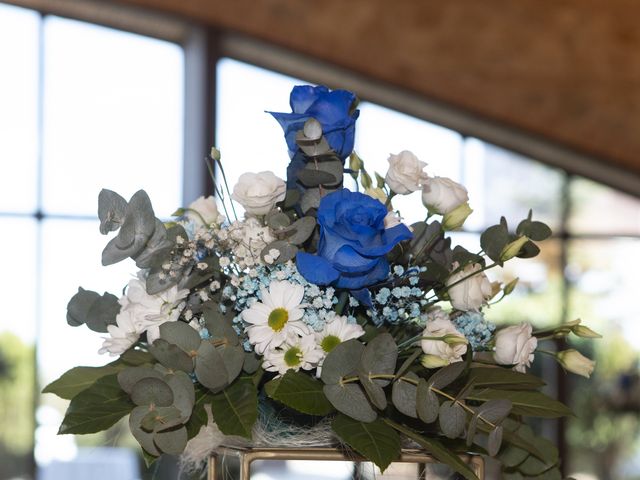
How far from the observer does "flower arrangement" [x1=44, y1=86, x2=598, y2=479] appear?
912mm

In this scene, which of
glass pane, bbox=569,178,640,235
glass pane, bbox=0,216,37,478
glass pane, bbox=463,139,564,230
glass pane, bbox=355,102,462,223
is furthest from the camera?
glass pane, bbox=569,178,640,235

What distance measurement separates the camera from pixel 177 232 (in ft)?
3.31

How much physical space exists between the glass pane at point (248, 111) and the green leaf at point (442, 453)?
13.2 feet

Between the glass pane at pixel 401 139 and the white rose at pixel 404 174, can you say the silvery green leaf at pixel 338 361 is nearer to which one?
the white rose at pixel 404 174

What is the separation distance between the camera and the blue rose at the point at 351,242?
915 millimetres

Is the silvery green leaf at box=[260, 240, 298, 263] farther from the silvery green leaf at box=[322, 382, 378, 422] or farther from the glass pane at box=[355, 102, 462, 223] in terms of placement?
the glass pane at box=[355, 102, 462, 223]

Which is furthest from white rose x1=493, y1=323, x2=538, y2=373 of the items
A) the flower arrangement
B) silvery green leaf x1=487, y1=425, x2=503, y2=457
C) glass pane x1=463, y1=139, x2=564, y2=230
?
glass pane x1=463, y1=139, x2=564, y2=230

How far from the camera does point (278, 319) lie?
0.96 m

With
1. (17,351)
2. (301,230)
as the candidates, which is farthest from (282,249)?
(17,351)

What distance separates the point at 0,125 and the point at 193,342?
14.0 feet

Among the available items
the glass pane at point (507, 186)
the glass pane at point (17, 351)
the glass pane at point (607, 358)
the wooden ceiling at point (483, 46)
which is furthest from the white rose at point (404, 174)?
the glass pane at point (607, 358)

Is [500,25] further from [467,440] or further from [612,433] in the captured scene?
[467,440]

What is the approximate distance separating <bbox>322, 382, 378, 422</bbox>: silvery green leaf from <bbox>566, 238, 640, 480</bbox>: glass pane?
15.8 feet

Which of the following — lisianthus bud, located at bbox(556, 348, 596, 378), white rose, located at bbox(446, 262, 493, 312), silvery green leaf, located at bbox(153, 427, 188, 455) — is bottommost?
silvery green leaf, located at bbox(153, 427, 188, 455)
